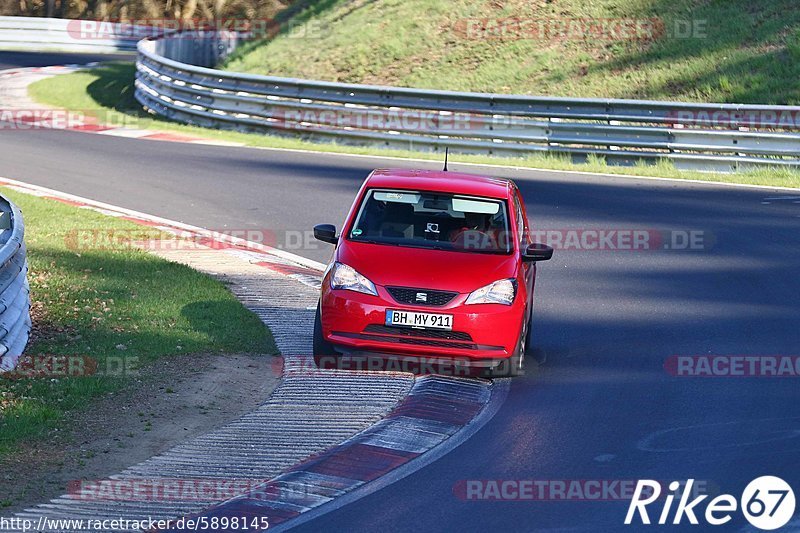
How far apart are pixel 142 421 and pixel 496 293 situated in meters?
3.18

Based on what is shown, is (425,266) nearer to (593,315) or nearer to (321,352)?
(321,352)

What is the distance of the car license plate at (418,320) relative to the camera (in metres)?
10.0

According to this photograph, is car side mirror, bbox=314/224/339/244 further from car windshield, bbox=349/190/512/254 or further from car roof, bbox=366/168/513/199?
car roof, bbox=366/168/513/199

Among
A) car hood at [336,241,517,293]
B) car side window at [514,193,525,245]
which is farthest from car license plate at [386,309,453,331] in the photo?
car side window at [514,193,525,245]

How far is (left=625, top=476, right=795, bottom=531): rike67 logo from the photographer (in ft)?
22.9

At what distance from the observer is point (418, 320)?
10047 millimetres

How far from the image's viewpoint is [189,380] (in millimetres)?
9805

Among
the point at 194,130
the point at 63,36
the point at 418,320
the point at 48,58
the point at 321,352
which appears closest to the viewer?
the point at 418,320

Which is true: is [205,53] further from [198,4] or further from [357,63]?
[198,4]

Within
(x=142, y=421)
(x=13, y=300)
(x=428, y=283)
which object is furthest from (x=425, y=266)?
(x=13, y=300)

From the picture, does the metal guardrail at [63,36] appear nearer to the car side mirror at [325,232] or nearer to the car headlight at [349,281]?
the car side mirror at [325,232]

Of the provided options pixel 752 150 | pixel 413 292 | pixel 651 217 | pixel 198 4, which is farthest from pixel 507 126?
pixel 198 4

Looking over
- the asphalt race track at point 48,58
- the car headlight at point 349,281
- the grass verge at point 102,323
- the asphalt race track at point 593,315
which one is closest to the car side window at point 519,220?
the asphalt race track at point 593,315

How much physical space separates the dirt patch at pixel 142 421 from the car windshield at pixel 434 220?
61.2 inches
